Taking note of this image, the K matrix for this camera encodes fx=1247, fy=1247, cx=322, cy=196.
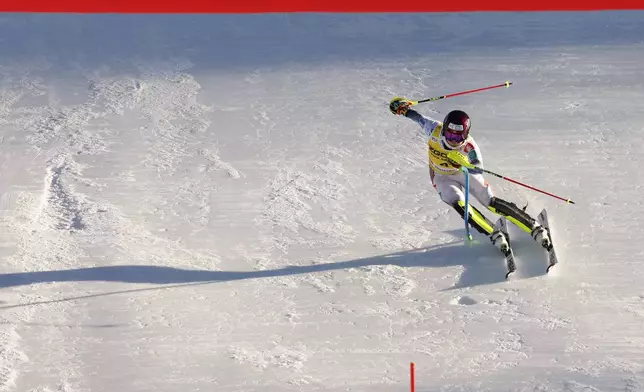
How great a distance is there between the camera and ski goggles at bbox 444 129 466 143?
8.47 metres

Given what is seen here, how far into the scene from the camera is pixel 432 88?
37.3 feet

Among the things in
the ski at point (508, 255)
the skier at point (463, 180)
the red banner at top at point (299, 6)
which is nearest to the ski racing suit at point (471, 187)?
the skier at point (463, 180)

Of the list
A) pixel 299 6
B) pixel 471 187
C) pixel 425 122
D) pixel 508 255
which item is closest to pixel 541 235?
pixel 508 255

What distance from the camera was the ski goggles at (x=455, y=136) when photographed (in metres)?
8.47

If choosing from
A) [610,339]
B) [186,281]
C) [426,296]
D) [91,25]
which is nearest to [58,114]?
[91,25]

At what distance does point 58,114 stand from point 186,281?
3293 mm

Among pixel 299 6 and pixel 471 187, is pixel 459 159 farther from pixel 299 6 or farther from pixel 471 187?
pixel 299 6

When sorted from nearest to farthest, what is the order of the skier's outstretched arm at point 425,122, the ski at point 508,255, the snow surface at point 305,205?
the snow surface at point 305,205 → the ski at point 508,255 → the skier's outstretched arm at point 425,122

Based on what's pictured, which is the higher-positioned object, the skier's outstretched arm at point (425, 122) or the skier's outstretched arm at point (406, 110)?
the skier's outstretched arm at point (406, 110)

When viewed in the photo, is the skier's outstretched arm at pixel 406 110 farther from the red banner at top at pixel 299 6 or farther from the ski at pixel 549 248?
the red banner at top at pixel 299 6

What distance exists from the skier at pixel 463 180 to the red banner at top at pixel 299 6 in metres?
4.38

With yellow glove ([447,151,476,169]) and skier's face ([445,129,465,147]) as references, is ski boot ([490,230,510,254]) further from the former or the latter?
skier's face ([445,129,465,147])

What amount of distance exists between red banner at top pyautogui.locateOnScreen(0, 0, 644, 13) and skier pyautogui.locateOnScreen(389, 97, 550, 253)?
14.4 feet

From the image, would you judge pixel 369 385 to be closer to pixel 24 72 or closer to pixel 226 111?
pixel 226 111
